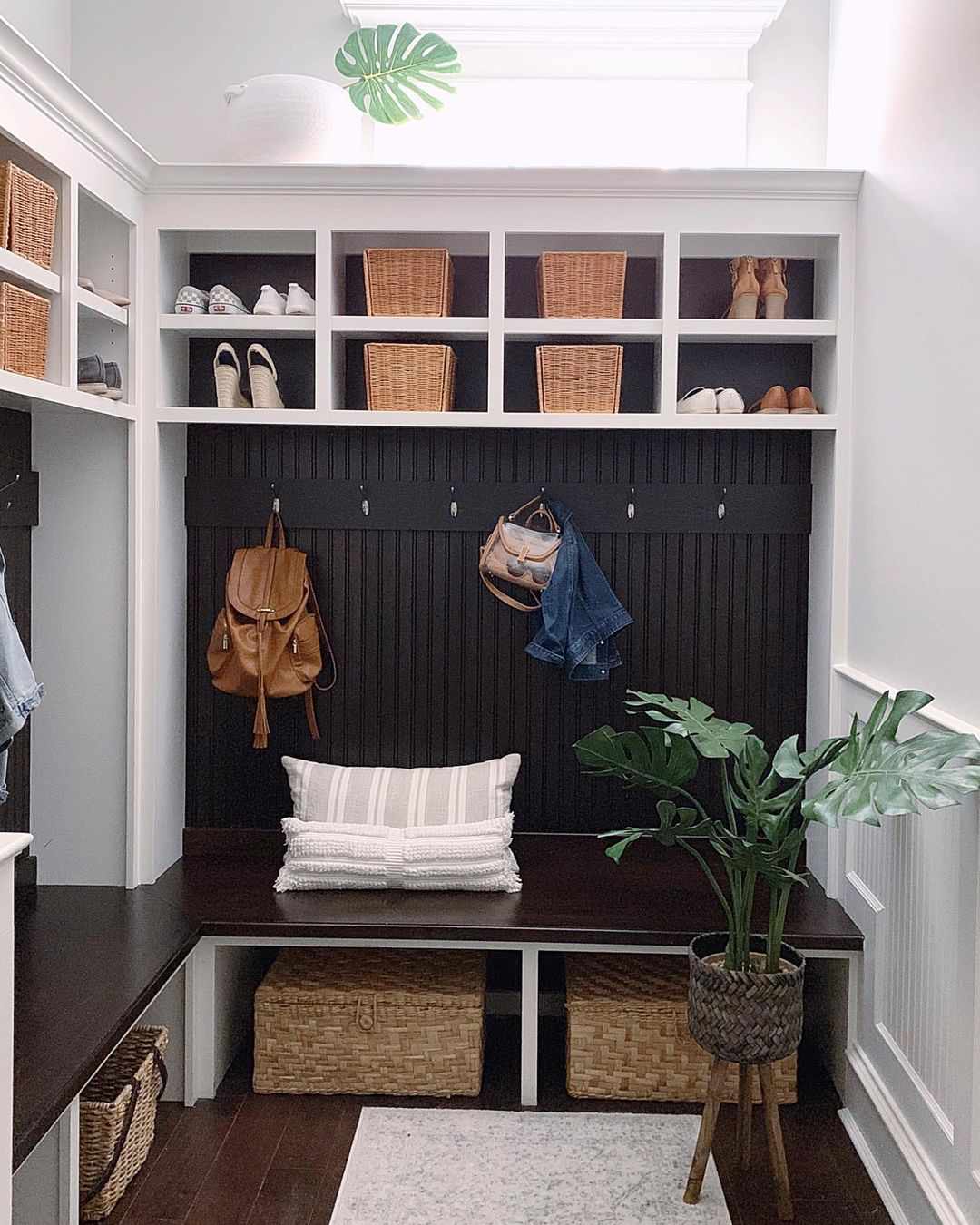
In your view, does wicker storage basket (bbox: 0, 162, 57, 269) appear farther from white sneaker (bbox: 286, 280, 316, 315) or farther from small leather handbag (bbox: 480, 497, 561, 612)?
small leather handbag (bbox: 480, 497, 561, 612)

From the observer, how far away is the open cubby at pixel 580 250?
148 inches

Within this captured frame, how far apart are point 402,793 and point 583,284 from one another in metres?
1.56

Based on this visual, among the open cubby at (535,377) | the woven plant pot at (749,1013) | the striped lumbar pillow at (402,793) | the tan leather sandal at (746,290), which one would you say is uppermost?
the tan leather sandal at (746,290)

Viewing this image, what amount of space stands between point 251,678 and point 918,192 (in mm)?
2204

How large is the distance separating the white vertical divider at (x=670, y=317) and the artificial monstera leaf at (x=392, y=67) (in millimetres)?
787

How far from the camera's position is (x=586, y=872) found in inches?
143

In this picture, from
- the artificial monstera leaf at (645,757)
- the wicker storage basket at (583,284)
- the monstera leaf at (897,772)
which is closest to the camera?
the monstera leaf at (897,772)

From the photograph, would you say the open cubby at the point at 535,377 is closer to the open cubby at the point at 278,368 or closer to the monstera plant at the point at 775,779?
the open cubby at the point at 278,368

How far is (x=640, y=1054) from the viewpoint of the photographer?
326 cm

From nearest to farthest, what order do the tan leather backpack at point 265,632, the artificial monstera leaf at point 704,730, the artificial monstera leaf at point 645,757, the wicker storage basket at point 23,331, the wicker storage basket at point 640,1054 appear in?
the wicker storage basket at point 23,331
the artificial monstera leaf at point 704,730
the artificial monstera leaf at point 645,757
the wicker storage basket at point 640,1054
the tan leather backpack at point 265,632

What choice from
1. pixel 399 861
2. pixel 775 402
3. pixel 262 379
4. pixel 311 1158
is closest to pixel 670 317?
pixel 775 402

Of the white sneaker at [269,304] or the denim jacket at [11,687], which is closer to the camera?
the denim jacket at [11,687]

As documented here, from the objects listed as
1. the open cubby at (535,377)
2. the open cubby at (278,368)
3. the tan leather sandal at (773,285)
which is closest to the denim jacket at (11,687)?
the open cubby at (278,368)

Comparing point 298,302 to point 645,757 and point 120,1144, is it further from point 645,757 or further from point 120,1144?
point 120,1144
